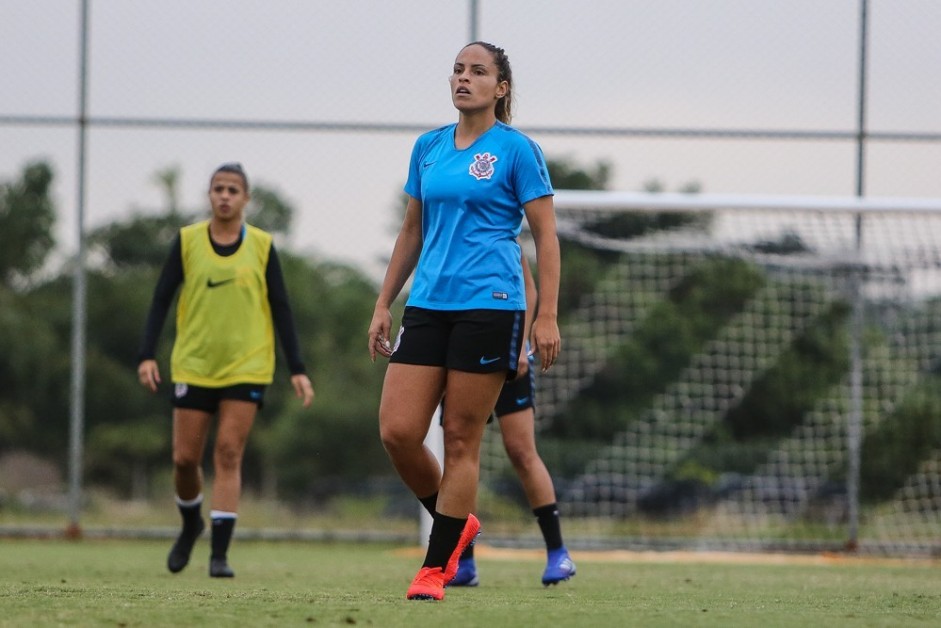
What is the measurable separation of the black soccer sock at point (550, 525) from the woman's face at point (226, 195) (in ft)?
6.53

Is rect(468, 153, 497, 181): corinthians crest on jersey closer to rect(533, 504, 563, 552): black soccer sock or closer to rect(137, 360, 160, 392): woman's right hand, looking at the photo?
rect(533, 504, 563, 552): black soccer sock

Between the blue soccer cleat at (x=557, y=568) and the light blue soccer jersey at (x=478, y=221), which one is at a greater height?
the light blue soccer jersey at (x=478, y=221)

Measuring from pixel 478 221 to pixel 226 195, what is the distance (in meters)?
2.22

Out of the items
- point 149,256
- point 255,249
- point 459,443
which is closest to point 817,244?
point 255,249

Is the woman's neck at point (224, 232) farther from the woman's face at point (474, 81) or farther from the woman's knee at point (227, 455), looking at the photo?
the woman's face at point (474, 81)

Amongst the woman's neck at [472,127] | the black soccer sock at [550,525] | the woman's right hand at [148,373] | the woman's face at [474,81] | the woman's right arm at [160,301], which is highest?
the woman's face at [474,81]

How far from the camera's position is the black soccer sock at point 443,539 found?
15.4 ft

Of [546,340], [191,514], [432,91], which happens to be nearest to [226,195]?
[191,514]

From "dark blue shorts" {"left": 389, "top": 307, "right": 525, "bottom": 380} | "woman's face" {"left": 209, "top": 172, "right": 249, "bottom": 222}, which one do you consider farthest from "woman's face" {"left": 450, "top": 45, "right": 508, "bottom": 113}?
"woman's face" {"left": 209, "top": 172, "right": 249, "bottom": 222}

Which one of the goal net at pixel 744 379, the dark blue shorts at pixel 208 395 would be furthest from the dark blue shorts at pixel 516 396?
the goal net at pixel 744 379

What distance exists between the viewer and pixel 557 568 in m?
5.98

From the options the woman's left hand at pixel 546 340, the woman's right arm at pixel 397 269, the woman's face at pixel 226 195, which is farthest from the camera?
the woman's face at pixel 226 195

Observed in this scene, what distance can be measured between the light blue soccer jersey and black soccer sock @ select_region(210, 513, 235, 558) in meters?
2.18

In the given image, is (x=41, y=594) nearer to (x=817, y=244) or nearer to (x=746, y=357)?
(x=817, y=244)
